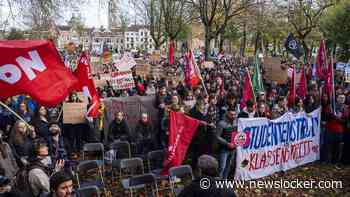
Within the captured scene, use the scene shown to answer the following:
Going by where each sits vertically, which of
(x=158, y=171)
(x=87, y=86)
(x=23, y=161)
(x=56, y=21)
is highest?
(x=56, y=21)

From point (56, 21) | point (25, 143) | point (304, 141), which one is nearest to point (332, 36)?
point (304, 141)

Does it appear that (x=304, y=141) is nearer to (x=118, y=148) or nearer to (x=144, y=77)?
(x=118, y=148)

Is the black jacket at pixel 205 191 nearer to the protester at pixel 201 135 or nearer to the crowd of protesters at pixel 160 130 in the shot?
the crowd of protesters at pixel 160 130

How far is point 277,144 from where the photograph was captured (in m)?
9.32

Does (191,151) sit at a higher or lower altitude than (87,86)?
lower

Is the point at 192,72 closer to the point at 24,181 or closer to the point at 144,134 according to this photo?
the point at 144,134

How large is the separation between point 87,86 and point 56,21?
3.24 metres

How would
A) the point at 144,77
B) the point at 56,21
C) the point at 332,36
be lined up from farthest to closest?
the point at 332,36, the point at 144,77, the point at 56,21

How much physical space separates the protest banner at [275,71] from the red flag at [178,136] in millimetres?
13039

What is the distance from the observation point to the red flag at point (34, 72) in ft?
18.7

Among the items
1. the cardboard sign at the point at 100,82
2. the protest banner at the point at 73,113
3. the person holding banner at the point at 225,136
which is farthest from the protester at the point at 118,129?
the cardboard sign at the point at 100,82

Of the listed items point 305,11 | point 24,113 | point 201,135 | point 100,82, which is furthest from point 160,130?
point 305,11

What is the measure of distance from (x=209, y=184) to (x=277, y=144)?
525cm

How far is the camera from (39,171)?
534 centimetres
